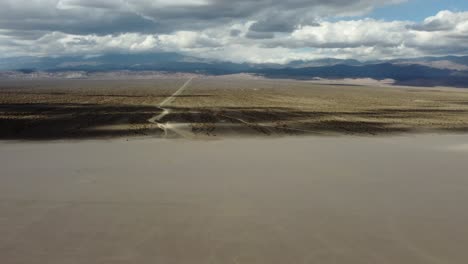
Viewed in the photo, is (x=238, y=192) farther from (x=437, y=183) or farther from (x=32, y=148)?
(x=32, y=148)

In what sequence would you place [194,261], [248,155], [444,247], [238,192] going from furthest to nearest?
1. [248,155]
2. [238,192]
3. [444,247]
4. [194,261]

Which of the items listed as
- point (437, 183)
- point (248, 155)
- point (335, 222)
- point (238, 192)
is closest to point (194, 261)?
Answer: point (335, 222)

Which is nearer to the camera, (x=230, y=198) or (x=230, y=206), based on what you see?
(x=230, y=206)

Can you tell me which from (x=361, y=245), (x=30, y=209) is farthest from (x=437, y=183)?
(x=30, y=209)

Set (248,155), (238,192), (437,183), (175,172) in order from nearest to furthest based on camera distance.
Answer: (238,192) → (437,183) → (175,172) → (248,155)

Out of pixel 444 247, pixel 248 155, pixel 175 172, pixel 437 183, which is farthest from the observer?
pixel 248 155

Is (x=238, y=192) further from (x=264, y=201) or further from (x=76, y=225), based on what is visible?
(x=76, y=225)

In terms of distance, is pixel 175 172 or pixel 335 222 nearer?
pixel 335 222
